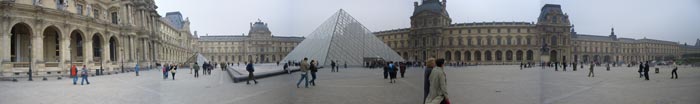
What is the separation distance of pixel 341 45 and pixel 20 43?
2022cm

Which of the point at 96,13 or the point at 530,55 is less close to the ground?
the point at 96,13

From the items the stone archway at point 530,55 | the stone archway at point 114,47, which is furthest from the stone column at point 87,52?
the stone archway at point 530,55

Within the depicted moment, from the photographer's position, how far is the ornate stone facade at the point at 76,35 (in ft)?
73.5

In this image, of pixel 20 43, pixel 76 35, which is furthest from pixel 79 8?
pixel 20 43

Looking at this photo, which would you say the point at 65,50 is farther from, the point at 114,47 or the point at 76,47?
the point at 114,47

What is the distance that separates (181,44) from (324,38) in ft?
95.6

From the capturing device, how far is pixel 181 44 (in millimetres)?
56906

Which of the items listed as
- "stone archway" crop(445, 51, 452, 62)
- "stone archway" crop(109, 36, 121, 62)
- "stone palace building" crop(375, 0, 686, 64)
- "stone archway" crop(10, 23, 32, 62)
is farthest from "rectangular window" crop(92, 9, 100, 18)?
"stone archway" crop(445, 51, 452, 62)

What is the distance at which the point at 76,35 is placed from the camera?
3005 centimetres

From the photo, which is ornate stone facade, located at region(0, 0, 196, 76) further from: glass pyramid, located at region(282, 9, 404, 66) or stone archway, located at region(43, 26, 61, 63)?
glass pyramid, located at region(282, 9, 404, 66)

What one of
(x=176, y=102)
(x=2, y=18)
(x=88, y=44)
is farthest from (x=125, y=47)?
(x=176, y=102)

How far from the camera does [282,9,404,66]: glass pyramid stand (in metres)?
33.1

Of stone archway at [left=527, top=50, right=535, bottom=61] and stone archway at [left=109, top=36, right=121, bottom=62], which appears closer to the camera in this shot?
stone archway at [left=109, top=36, right=121, bottom=62]

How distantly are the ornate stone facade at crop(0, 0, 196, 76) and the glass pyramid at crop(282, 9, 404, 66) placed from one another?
491 inches
